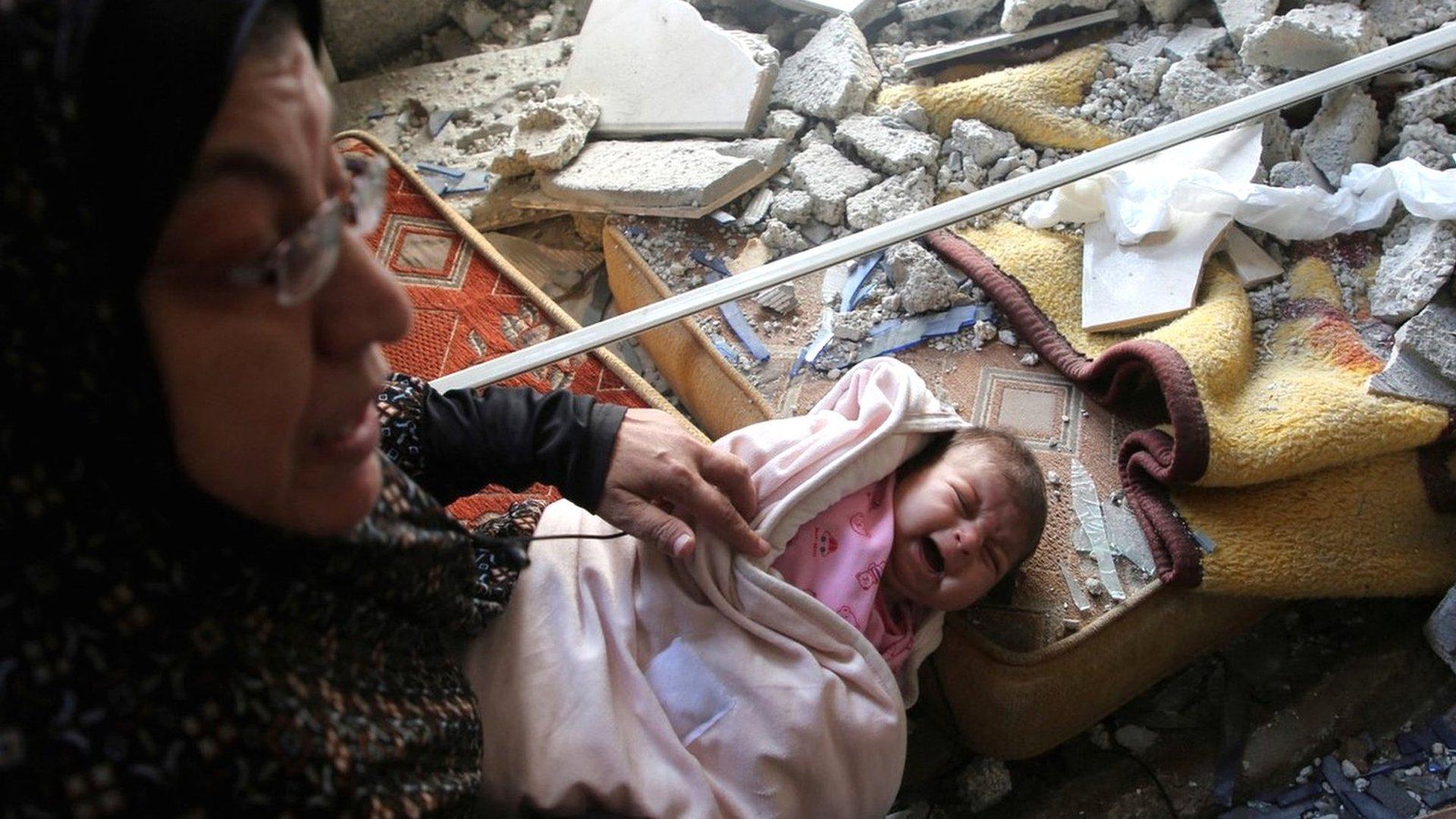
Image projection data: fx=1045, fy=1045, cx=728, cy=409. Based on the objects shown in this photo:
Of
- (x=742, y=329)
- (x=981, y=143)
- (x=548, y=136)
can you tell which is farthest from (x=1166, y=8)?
(x=548, y=136)

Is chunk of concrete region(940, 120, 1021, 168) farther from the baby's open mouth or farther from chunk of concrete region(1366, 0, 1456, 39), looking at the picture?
the baby's open mouth

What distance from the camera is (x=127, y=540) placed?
692 millimetres

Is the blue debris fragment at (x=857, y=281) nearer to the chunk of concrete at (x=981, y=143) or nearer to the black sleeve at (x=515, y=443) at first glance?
the chunk of concrete at (x=981, y=143)

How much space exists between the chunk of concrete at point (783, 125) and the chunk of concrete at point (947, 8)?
1.50 feet

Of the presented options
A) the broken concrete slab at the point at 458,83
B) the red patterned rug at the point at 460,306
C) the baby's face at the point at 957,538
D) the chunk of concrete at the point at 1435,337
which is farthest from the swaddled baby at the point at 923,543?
the broken concrete slab at the point at 458,83

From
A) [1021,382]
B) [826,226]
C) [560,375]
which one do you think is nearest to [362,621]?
[560,375]

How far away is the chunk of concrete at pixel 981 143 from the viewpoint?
222cm

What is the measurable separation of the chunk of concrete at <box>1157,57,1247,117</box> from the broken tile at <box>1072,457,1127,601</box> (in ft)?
2.92

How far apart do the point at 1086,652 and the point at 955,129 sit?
1186 mm

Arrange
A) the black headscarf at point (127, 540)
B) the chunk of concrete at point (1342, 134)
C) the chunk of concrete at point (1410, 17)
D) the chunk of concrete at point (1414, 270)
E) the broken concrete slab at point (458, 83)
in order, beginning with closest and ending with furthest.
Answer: the black headscarf at point (127, 540)
the chunk of concrete at point (1414, 270)
the chunk of concrete at point (1342, 134)
the chunk of concrete at point (1410, 17)
the broken concrete slab at point (458, 83)

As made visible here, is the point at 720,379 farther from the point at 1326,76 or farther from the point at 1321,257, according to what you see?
the point at 1326,76

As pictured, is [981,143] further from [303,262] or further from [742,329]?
[303,262]

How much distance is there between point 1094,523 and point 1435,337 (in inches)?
24.5

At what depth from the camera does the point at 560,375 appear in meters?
1.81
